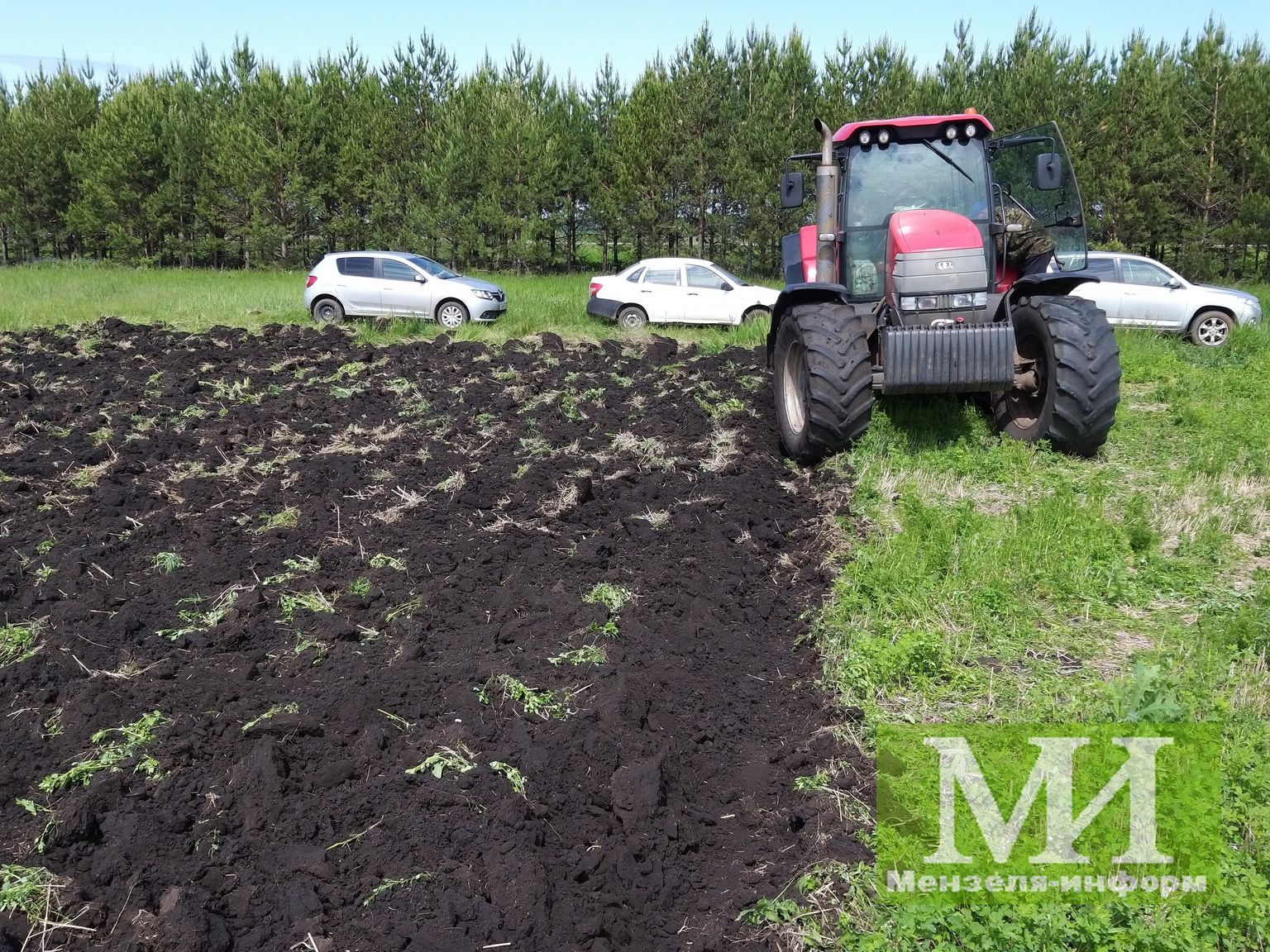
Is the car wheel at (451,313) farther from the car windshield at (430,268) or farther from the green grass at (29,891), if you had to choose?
the green grass at (29,891)

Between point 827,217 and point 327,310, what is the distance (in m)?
12.0

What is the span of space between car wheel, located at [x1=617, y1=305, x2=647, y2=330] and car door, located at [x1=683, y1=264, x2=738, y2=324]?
30.7 inches

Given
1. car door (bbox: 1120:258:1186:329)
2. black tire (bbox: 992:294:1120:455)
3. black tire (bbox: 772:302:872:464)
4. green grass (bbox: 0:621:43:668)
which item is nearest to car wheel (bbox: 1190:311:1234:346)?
car door (bbox: 1120:258:1186:329)

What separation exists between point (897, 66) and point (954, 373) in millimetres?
25238

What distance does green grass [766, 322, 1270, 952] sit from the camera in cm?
317

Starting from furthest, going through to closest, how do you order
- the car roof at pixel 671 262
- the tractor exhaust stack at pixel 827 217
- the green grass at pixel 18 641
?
1. the car roof at pixel 671 262
2. the tractor exhaust stack at pixel 827 217
3. the green grass at pixel 18 641

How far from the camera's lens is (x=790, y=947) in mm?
3178

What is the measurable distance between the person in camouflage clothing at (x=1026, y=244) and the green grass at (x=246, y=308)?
5.54m

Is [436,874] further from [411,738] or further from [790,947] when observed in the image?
[790,947]

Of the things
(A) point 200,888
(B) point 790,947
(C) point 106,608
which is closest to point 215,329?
(C) point 106,608

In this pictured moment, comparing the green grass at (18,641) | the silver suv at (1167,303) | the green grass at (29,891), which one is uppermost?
the silver suv at (1167,303)

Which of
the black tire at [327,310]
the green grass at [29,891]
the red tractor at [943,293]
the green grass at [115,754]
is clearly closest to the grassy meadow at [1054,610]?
the red tractor at [943,293]

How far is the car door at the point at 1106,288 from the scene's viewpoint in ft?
48.7

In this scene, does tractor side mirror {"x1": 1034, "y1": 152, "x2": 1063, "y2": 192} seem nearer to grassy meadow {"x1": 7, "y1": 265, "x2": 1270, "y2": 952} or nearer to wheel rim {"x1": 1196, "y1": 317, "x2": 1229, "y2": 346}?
grassy meadow {"x1": 7, "y1": 265, "x2": 1270, "y2": 952}
